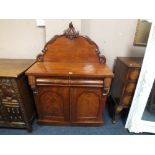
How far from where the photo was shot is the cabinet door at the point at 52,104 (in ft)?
4.77

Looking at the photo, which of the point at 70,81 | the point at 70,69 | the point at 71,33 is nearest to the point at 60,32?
the point at 71,33

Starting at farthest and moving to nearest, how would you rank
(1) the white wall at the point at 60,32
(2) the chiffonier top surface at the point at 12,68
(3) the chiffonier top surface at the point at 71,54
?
(1) the white wall at the point at 60,32, (3) the chiffonier top surface at the point at 71,54, (2) the chiffonier top surface at the point at 12,68

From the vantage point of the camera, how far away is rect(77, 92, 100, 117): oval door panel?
4.84ft

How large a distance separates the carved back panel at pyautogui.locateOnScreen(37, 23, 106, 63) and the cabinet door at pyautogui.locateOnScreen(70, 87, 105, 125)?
1.21 ft

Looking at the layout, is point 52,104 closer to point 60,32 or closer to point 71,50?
point 71,50

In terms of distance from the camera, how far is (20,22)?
169 cm

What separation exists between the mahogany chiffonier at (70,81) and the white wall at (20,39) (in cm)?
29

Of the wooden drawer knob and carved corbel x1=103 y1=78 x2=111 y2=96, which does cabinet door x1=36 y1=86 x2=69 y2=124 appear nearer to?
carved corbel x1=103 y1=78 x2=111 y2=96

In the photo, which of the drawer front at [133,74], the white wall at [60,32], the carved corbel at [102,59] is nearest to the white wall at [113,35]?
the white wall at [60,32]

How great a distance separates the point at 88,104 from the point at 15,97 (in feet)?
2.42

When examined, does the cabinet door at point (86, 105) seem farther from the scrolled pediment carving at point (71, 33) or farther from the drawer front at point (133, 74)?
the scrolled pediment carving at point (71, 33)

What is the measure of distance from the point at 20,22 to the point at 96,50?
3.13 ft
